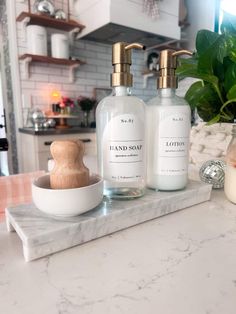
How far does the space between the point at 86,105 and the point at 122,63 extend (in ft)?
7.17

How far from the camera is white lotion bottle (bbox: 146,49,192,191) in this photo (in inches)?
19.0

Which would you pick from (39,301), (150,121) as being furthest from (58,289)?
(150,121)

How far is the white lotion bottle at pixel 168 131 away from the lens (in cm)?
48

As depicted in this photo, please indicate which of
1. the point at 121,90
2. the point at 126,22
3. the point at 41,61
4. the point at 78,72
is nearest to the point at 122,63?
→ the point at 121,90

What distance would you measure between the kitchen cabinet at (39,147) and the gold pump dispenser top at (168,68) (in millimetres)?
1402

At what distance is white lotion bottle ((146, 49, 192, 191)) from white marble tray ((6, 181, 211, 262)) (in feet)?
0.12

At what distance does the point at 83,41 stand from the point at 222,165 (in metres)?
2.45

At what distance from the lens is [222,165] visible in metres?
0.65

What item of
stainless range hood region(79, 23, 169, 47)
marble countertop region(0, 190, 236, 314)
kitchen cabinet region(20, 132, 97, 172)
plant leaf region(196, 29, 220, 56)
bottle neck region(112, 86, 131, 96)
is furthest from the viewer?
stainless range hood region(79, 23, 169, 47)

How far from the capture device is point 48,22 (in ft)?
7.37

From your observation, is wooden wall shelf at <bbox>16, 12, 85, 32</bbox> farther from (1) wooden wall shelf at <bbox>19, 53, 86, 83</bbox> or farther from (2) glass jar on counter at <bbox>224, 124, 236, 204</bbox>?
(2) glass jar on counter at <bbox>224, 124, 236, 204</bbox>

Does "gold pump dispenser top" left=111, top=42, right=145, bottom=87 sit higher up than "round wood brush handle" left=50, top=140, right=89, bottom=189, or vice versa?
"gold pump dispenser top" left=111, top=42, right=145, bottom=87

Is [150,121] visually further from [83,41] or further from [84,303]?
[83,41]

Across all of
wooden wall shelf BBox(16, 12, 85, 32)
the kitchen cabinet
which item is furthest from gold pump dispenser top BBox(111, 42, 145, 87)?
wooden wall shelf BBox(16, 12, 85, 32)
